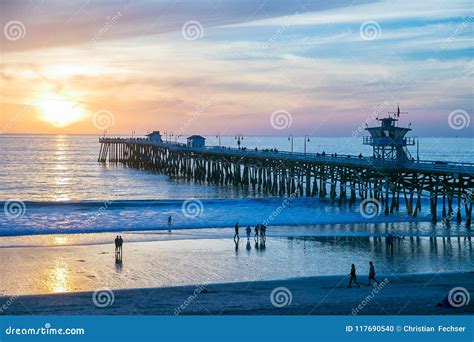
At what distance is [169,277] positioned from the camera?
18438 mm

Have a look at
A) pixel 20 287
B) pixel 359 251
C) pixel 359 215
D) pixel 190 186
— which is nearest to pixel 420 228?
pixel 359 215

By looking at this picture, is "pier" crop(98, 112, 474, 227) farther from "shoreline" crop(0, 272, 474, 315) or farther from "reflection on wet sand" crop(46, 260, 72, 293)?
"reflection on wet sand" crop(46, 260, 72, 293)

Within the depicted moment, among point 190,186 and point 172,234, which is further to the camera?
point 190,186

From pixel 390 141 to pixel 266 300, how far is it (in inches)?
889

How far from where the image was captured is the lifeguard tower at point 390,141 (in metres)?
35.4

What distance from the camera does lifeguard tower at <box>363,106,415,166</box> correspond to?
35406 millimetres

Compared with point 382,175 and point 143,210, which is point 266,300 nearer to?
point 382,175

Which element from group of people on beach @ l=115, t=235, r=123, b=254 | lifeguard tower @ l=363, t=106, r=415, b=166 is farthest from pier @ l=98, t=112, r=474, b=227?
group of people on beach @ l=115, t=235, r=123, b=254

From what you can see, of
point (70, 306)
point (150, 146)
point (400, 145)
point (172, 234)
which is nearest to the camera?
point (70, 306)

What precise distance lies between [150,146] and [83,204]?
5000 centimetres

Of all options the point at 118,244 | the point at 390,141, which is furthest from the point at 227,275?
the point at 390,141

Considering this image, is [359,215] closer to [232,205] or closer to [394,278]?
[232,205]

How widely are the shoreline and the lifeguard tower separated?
18.0m

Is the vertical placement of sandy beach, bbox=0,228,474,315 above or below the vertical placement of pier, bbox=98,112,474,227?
below
